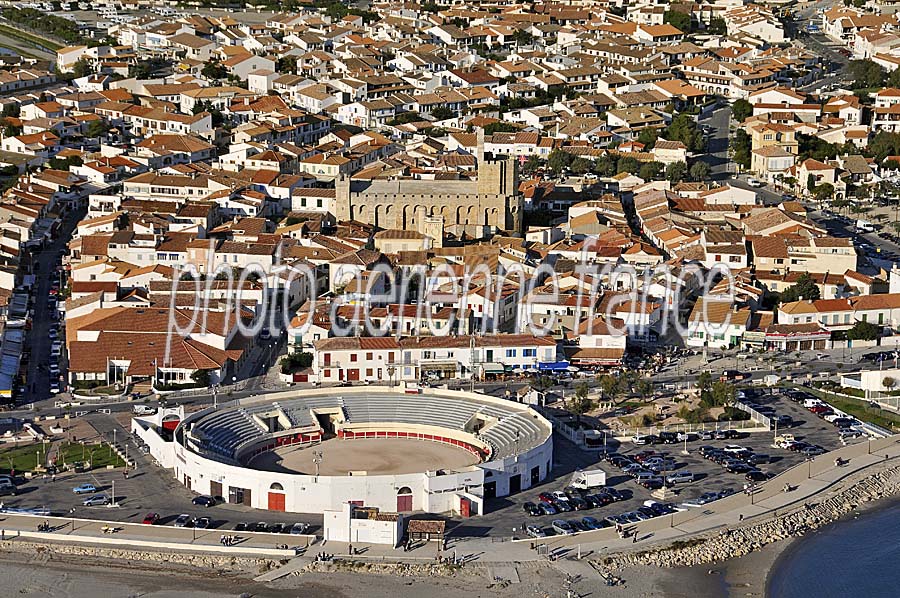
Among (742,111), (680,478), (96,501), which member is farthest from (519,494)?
(742,111)

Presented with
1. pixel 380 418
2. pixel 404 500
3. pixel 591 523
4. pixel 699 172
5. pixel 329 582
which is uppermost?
pixel 699 172

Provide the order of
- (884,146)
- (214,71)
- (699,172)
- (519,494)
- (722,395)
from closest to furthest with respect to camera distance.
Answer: (519,494)
(722,395)
(699,172)
(884,146)
(214,71)

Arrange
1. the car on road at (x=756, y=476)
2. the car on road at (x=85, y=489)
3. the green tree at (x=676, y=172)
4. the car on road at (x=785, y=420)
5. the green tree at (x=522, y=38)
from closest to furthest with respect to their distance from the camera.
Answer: the car on road at (x=85, y=489), the car on road at (x=756, y=476), the car on road at (x=785, y=420), the green tree at (x=676, y=172), the green tree at (x=522, y=38)

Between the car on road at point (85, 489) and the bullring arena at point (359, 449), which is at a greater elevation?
the bullring arena at point (359, 449)

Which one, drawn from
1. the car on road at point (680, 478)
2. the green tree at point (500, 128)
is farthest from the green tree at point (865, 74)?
the car on road at point (680, 478)

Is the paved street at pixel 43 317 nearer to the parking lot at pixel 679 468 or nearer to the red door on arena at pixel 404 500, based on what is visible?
the red door on arena at pixel 404 500

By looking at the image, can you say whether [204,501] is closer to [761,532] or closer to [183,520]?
[183,520]

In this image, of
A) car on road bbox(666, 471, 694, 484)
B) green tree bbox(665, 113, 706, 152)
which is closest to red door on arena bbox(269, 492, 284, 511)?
car on road bbox(666, 471, 694, 484)
